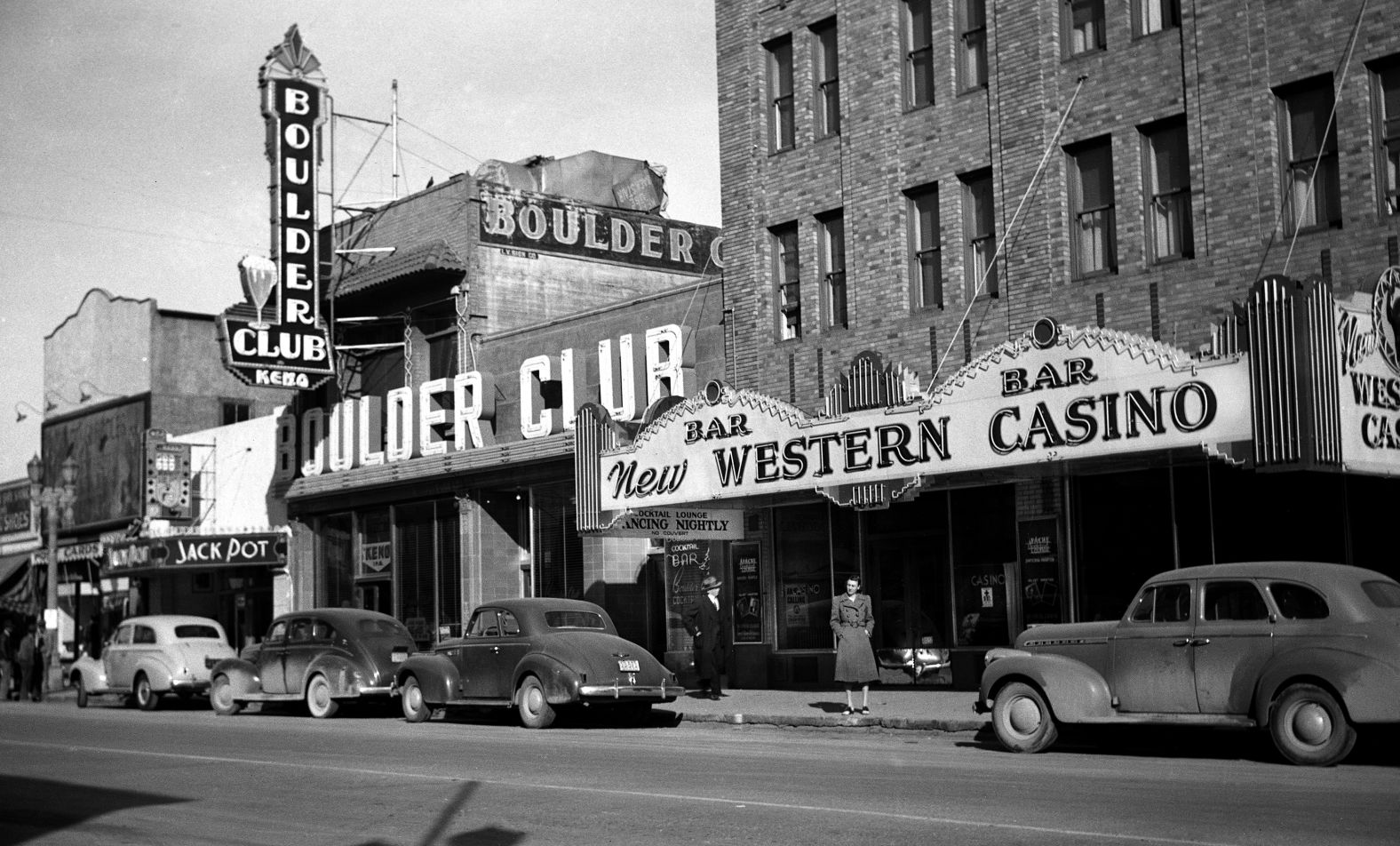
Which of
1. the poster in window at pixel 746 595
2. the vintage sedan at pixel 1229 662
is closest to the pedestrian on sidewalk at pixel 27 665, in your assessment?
the poster in window at pixel 746 595

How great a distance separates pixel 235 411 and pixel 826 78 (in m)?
27.3

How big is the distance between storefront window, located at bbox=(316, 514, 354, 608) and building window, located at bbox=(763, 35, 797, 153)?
51.8 ft

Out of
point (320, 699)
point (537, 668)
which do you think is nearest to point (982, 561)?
point (537, 668)

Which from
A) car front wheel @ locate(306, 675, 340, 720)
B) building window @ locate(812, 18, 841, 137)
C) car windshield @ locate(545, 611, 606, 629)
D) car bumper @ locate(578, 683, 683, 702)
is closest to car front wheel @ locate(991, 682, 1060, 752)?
car bumper @ locate(578, 683, 683, 702)

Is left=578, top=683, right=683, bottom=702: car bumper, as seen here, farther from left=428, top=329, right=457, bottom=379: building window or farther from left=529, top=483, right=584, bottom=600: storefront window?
left=428, top=329, right=457, bottom=379: building window

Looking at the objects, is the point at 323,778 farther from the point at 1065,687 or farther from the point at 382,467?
the point at 382,467

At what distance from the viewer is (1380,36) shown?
19.3m

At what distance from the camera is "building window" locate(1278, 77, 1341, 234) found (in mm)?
19875

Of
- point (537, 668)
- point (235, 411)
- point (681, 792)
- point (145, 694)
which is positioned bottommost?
point (145, 694)

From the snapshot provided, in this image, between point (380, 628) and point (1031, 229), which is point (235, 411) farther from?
point (1031, 229)

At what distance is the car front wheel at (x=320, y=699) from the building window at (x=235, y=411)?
2380 cm

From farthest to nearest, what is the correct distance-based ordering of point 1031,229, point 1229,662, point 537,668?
point 1031,229, point 537,668, point 1229,662

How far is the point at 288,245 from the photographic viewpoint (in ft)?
112

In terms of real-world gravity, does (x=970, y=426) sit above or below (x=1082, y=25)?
below
